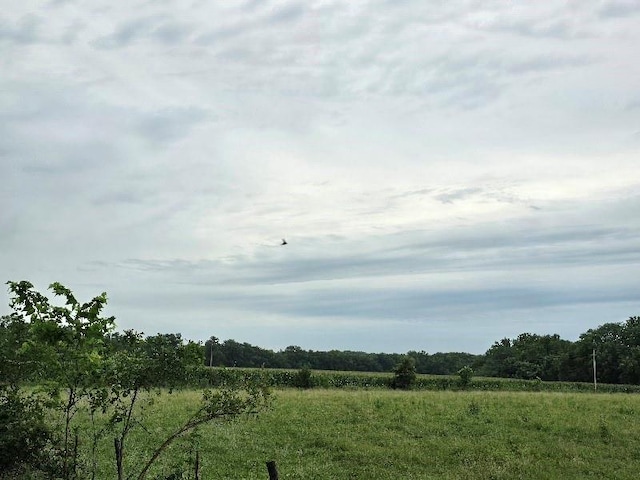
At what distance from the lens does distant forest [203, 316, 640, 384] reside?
79.9 m

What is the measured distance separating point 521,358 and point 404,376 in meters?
48.4

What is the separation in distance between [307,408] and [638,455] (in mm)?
13658

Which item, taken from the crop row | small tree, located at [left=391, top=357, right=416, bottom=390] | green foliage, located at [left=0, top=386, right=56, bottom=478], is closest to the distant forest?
the crop row

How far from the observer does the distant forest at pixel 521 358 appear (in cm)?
7994

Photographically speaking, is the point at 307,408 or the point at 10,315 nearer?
the point at 10,315

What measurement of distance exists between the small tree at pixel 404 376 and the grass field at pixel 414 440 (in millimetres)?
23035

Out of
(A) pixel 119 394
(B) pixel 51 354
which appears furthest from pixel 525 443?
(B) pixel 51 354

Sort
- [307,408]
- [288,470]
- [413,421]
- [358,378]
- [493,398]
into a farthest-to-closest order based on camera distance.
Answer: [358,378]
[493,398]
[307,408]
[413,421]
[288,470]

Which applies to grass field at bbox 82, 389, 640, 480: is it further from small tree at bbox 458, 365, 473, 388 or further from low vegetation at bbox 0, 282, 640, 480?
small tree at bbox 458, 365, 473, 388

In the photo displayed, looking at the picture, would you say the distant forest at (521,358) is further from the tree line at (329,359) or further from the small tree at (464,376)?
the small tree at (464,376)

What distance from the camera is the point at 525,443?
886 inches

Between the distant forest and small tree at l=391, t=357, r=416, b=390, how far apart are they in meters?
11.7

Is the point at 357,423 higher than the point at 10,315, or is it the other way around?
the point at 10,315

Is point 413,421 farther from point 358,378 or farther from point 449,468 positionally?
point 358,378
